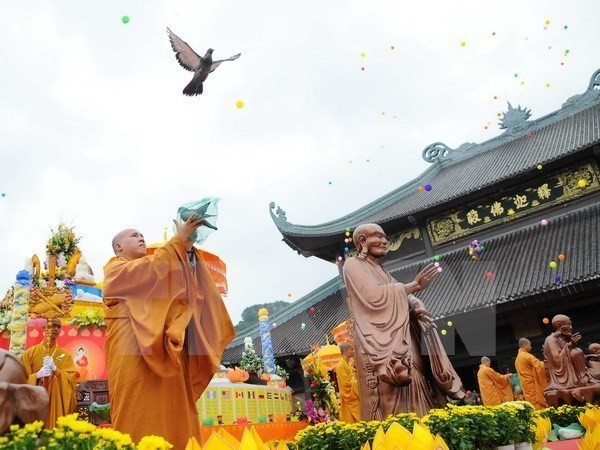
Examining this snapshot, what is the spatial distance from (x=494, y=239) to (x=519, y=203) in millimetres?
1218

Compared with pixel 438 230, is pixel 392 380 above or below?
below

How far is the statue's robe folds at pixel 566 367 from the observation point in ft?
19.4

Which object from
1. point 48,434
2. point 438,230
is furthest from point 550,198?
point 48,434

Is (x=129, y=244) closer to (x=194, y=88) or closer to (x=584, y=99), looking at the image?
(x=194, y=88)

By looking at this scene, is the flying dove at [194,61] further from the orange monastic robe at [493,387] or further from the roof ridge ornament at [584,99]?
the roof ridge ornament at [584,99]

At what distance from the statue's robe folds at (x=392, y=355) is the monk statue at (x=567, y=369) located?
9.40ft

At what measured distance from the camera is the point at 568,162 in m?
13.8

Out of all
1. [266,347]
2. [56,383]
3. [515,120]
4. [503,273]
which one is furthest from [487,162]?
[56,383]

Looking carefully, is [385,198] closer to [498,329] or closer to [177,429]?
[498,329]

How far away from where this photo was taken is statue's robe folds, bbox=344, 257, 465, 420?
3541 mm

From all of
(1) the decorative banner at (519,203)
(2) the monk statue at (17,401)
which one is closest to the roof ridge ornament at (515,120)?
(1) the decorative banner at (519,203)

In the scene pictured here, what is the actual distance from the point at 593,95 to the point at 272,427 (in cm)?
1522

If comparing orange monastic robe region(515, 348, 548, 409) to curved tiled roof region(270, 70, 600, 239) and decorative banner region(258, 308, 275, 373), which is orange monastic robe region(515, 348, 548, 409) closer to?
decorative banner region(258, 308, 275, 373)

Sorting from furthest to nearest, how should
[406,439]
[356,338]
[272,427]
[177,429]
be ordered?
[272,427]
[356,338]
[177,429]
[406,439]
